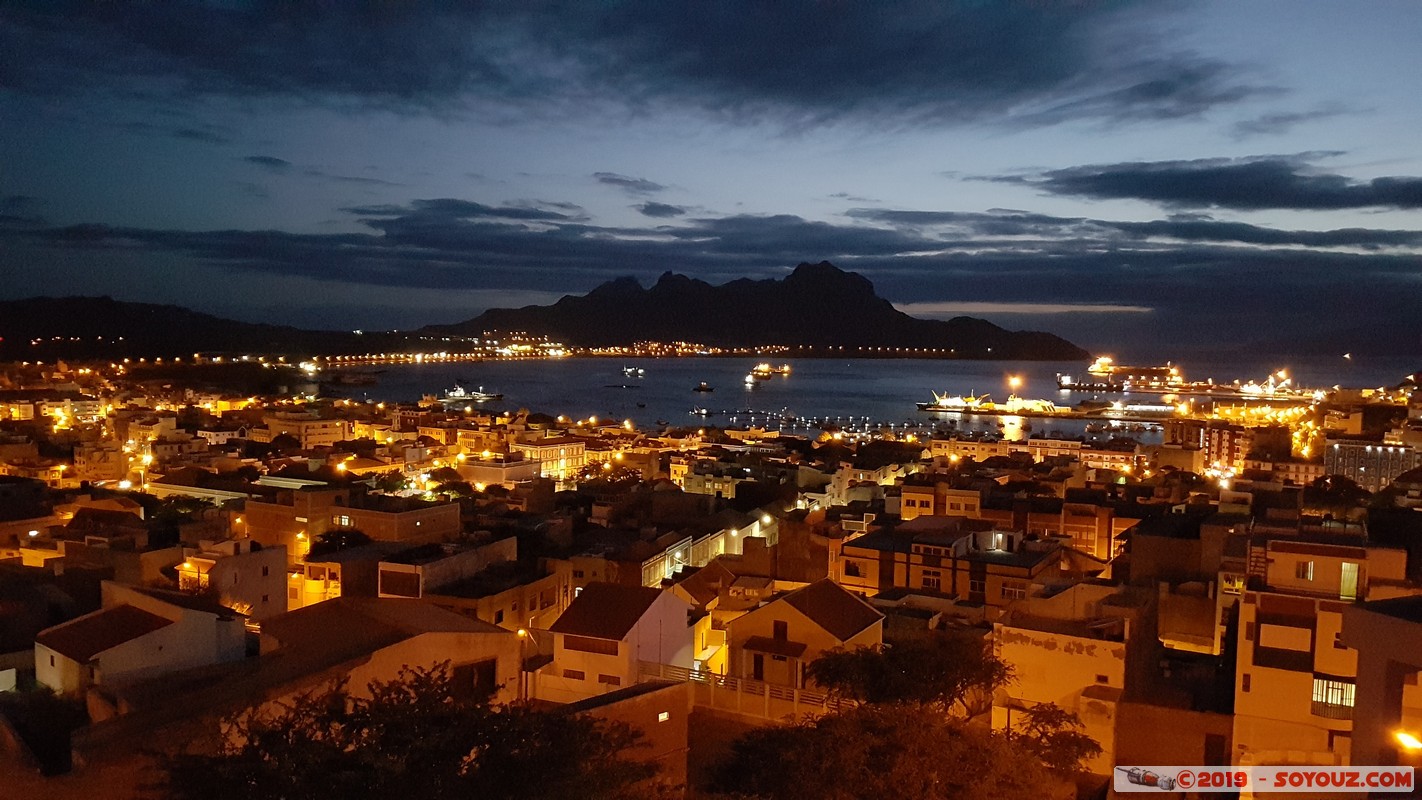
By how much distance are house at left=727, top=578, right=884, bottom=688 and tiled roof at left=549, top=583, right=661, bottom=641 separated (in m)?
0.73

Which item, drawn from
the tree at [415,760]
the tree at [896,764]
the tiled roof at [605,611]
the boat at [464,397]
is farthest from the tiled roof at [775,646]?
the boat at [464,397]

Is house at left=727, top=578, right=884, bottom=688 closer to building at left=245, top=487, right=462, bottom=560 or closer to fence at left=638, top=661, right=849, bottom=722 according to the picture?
fence at left=638, top=661, right=849, bottom=722

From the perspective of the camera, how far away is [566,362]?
406 ft

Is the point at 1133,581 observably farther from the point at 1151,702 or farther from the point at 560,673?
the point at 560,673

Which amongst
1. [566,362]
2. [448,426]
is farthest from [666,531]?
[566,362]

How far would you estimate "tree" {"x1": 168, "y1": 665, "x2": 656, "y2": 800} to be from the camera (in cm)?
280

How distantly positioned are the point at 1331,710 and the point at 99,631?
691 centimetres

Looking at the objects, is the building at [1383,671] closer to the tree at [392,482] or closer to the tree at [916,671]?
the tree at [916,671]

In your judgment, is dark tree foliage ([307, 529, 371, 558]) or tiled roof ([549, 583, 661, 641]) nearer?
tiled roof ([549, 583, 661, 641])

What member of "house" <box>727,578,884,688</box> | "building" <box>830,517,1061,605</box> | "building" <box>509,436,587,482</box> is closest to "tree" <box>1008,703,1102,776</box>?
"house" <box>727,578,884,688</box>

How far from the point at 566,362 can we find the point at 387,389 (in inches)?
2236

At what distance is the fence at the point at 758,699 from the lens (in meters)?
5.43

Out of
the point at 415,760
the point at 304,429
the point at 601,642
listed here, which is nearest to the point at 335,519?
the point at 601,642

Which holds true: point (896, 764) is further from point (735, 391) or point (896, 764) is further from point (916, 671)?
point (735, 391)
